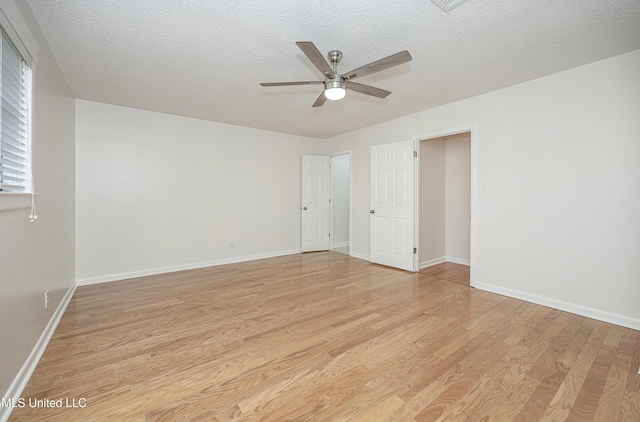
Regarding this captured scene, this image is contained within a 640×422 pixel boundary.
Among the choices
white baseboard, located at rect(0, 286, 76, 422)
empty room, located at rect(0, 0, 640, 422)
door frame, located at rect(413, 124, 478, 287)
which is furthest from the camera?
door frame, located at rect(413, 124, 478, 287)

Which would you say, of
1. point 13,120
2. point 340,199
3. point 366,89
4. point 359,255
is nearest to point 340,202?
point 340,199

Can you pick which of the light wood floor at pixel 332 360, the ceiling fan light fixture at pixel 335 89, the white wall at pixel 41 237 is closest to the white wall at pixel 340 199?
the light wood floor at pixel 332 360

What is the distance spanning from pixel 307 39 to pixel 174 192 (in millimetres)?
3311

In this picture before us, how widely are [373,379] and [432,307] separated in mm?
1458

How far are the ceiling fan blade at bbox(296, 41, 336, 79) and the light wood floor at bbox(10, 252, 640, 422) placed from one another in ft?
7.40

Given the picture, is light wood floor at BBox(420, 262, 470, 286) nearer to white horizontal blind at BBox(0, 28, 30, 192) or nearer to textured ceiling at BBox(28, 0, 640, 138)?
textured ceiling at BBox(28, 0, 640, 138)

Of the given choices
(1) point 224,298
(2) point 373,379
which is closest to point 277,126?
(1) point 224,298

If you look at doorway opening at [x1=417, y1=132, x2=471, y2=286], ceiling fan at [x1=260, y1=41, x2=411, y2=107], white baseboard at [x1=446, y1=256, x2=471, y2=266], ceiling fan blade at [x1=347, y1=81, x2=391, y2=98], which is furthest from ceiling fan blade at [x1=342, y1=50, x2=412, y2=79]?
white baseboard at [x1=446, y1=256, x2=471, y2=266]

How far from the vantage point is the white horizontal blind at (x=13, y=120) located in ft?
5.14

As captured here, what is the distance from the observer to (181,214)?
444cm

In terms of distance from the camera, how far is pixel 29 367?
1811mm

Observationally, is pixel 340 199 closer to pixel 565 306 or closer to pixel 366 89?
pixel 366 89

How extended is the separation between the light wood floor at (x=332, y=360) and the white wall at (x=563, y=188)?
318 mm

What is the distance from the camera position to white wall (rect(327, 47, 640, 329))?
2.51 metres
